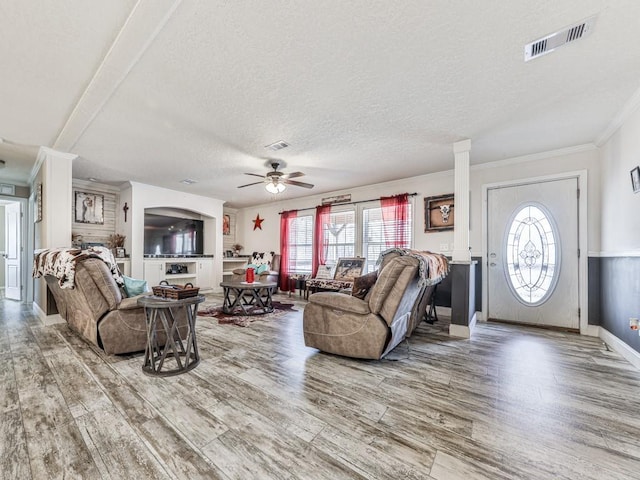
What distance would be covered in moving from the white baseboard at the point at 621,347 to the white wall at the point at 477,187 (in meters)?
1.10

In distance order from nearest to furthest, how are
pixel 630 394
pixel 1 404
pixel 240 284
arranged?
pixel 1 404 < pixel 630 394 < pixel 240 284

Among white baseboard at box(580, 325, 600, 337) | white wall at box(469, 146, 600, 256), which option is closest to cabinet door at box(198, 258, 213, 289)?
white wall at box(469, 146, 600, 256)

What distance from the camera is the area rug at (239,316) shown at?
13.2ft

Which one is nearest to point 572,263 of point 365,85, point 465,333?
point 465,333

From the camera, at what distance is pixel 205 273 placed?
707 centimetres

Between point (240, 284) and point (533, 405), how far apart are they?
12.4 ft

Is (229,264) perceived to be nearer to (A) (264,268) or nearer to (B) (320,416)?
(A) (264,268)

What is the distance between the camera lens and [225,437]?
1.54 meters

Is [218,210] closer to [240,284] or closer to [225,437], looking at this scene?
[240,284]

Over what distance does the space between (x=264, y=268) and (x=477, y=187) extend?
4.67 metres

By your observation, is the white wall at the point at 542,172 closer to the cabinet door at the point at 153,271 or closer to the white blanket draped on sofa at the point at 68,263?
the white blanket draped on sofa at the point at 68,263

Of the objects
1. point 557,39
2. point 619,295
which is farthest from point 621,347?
point 557,39

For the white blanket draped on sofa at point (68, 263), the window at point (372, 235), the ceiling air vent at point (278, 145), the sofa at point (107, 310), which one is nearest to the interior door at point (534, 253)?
the window at point (372, 235)

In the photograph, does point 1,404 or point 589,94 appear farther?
point 589,94
